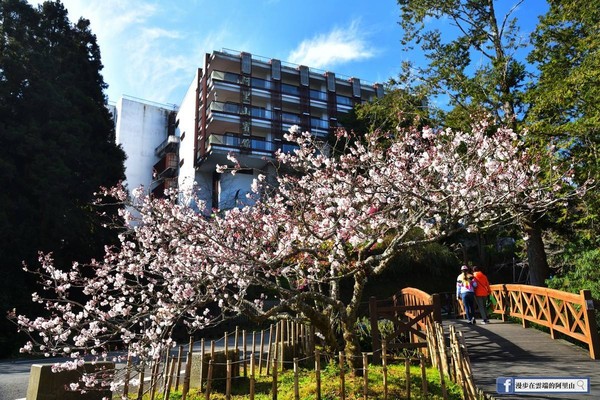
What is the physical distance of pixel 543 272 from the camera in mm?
→ 13828

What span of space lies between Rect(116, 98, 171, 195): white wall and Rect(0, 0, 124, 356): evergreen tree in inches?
716

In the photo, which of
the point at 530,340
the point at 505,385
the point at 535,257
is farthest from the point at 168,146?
the point at 505,385

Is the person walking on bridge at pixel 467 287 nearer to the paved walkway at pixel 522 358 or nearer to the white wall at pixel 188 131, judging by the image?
the paved walkway at pixel 522 358

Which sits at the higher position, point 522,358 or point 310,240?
point 310,240

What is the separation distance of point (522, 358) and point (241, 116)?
88.8 ft

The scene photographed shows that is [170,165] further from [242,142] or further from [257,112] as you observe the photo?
[257,112]

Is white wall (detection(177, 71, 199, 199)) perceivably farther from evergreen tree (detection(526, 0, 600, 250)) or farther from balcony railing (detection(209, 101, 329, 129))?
evergreen tree (detection(526, 0, 600, 250))

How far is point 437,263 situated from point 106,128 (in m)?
17.8

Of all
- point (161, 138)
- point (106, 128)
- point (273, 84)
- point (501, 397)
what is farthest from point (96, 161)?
point (161, 138)

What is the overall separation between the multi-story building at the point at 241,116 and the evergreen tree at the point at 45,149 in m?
10.9

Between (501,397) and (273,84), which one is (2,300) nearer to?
(501,397)

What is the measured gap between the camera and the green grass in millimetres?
5562

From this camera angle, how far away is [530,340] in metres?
9.07

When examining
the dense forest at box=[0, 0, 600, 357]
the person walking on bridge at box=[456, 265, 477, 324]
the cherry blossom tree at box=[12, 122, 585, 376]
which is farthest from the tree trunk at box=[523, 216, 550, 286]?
the cherry blossom tree at box=[12, 122, 585, 376]
